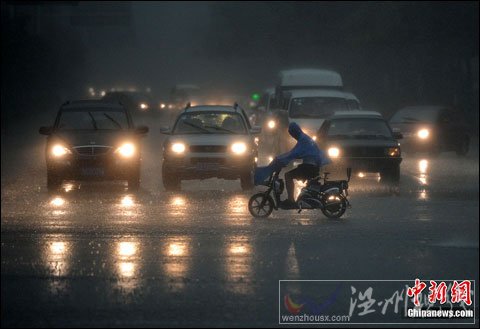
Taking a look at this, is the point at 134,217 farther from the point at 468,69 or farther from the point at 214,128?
the point at 468,69

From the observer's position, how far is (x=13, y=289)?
447 inches

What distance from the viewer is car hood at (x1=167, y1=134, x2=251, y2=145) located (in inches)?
920

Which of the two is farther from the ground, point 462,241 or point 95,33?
point 95,33

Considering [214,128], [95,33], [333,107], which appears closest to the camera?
[214,128]

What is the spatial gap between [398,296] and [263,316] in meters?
1.54

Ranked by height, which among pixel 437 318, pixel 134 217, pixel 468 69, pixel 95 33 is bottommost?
pixel 437 318

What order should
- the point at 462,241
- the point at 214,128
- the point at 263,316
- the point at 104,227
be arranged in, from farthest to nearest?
the point at 214,128
the point at 104,227
the point at 462,241
the point at 263,316

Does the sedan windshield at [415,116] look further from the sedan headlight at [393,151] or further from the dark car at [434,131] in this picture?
the sedan headlight at [393,151]

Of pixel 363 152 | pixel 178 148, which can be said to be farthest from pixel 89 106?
pixel 363 152

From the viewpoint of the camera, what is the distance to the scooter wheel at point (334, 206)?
17.6 meters

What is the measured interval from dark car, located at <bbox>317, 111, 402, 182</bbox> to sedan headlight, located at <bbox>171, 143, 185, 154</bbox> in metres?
3.40

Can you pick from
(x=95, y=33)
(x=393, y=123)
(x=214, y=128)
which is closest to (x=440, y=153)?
(x=393, y=123)

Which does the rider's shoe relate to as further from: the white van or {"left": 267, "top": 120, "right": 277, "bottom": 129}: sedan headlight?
{"left": 267, "top": 120, "right": 277, "bottom": 129}: sedan headlight

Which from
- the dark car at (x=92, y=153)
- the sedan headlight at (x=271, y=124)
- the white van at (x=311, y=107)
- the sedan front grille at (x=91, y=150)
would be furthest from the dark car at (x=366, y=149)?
the sedan headlight at (x=271, y=124)
